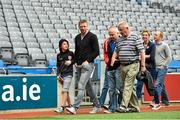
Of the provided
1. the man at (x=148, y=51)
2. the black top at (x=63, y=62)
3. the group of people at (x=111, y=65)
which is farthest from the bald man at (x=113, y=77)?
the man at (x=148, y=51)

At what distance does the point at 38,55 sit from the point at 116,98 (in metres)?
5.56

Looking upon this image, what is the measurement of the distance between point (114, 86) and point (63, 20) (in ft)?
31.9

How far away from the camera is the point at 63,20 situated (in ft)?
62.4

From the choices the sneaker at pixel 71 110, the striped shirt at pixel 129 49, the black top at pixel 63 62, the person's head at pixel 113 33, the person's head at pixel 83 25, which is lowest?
the sneaker at pixel 71 110

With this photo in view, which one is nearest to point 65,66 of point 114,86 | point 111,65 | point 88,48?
point 88,48

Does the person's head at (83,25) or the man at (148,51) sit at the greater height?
the person's head at (83,25)

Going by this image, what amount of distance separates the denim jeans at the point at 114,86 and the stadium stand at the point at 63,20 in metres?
4.81

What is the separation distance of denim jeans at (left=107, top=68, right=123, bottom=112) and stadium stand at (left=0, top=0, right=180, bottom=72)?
Answer: 481cm

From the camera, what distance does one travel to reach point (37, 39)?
16.1 metres

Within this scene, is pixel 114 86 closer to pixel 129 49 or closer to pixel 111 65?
pixel 111 65

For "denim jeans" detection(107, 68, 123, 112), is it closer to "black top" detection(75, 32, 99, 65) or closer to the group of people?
the group of people

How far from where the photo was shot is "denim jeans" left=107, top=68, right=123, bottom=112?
9.52 m

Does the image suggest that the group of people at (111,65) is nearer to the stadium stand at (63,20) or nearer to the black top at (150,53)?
the black top at (150,53)

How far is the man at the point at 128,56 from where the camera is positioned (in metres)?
9.28
